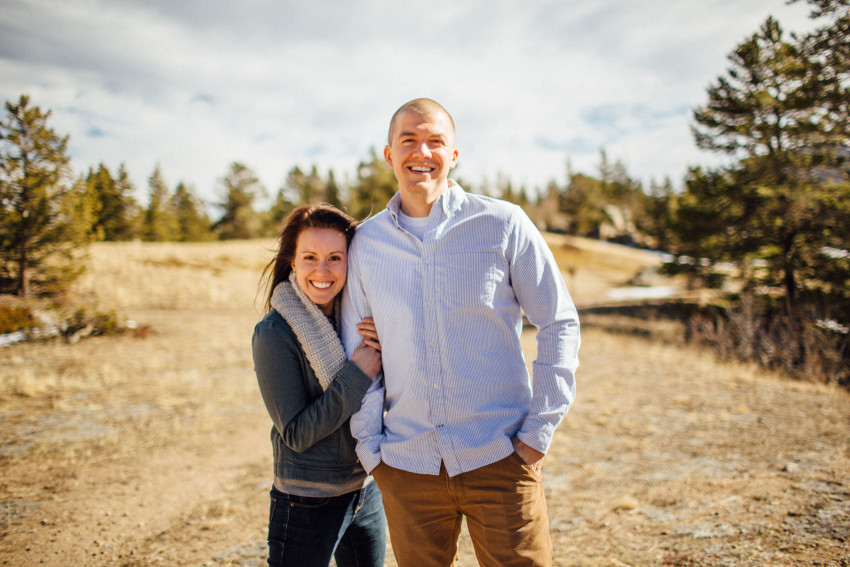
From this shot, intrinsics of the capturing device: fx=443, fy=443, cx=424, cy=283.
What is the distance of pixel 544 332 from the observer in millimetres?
1913

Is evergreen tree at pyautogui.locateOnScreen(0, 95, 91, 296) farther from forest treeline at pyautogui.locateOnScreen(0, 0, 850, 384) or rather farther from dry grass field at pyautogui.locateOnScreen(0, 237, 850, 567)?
dry grass field at pyautogui.locateOnScreen(0, 237, 850, 567)

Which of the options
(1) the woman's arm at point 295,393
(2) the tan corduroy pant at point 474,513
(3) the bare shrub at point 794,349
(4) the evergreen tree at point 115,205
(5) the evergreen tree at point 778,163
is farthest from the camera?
(4) the evergreen tree at point 115,205

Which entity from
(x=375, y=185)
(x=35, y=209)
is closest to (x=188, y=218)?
(x=375, y=185)

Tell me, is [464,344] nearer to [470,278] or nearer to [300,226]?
[470,278]

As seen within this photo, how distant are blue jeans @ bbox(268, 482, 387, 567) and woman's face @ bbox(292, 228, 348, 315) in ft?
2.95

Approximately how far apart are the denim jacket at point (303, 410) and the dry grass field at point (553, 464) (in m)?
0.66

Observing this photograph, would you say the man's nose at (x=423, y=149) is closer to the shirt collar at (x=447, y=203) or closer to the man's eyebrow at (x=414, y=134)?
the man's eyebrow at (x=414, y=134)

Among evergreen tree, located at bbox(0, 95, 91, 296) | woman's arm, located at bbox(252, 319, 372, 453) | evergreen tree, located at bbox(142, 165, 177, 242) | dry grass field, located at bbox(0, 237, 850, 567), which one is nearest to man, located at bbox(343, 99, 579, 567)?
woman's arm, located at bbox(252, 319, 372, 453)

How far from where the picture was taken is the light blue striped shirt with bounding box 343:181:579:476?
72.4 inches

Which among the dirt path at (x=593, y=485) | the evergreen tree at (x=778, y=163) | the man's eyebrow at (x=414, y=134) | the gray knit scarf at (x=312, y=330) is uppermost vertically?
the evergreen tree at (x=778, y=163)

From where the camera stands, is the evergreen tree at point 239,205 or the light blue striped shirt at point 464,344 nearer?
the light blue striped shirt at point 464,344

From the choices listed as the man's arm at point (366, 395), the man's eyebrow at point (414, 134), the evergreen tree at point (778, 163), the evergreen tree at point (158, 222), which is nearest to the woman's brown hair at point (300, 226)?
the man's arm at point (366, 395)

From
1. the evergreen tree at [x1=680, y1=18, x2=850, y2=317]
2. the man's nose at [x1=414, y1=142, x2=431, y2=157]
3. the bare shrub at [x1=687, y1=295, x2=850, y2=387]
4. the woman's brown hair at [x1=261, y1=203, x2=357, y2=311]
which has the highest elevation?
the evergreen tree at [x1=680, y1=18, x2=850, y2=317]

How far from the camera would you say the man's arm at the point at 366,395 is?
1.92 m
